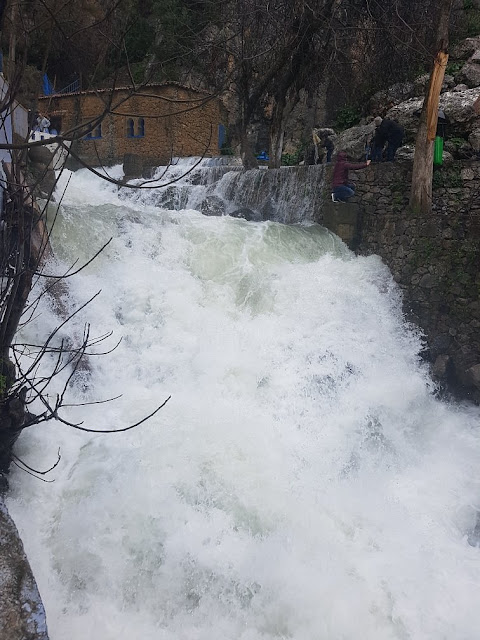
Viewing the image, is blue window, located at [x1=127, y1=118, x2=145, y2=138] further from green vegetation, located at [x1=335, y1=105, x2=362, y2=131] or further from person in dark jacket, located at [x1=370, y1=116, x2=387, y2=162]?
person in dark jacket, located at [x1=370, y1=116, x2=387, y2=162]

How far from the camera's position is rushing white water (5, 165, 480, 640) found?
3820mm

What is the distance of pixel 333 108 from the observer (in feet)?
64.5

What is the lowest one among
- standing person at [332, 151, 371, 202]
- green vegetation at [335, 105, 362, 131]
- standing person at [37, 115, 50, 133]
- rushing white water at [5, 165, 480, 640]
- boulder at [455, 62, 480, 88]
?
rushing white water at [5, 165, 480, 640]

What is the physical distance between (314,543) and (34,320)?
3782 millimetres

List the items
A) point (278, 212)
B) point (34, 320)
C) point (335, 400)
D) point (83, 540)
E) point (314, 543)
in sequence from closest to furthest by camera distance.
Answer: point (83, 540) < point (314, 543) < point (34, 320) < point (335, 400) < point (278, 212)

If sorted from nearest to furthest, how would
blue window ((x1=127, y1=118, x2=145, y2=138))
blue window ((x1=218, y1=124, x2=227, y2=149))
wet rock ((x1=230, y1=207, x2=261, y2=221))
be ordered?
wet rock ((x1=230, y1=207, x2=261, y2=221)) < blue window ((x1=127, y1=118, x2=145, y2=138)) < blue window ((x1=218, y1=124, x2=227, y2=149))

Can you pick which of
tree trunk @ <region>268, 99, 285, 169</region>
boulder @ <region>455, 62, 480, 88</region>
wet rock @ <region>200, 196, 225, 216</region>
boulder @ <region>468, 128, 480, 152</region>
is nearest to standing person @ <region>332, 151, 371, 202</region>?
wet rock @ <region>200, 196, 225, 216</region>

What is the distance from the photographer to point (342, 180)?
9.36 m

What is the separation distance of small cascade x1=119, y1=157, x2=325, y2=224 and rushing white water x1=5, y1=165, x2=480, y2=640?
1.64 m

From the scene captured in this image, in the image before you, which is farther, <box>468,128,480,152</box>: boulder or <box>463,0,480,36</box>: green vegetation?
<box>463,0,480,36</box>: green vegetation

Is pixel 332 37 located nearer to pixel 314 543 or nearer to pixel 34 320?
pixel 34 320

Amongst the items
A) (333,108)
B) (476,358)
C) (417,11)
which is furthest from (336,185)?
(333,108)

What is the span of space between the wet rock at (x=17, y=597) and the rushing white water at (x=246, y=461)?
2.04 ft

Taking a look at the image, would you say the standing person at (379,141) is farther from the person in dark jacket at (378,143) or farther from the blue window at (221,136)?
the blue window at (221,136)
